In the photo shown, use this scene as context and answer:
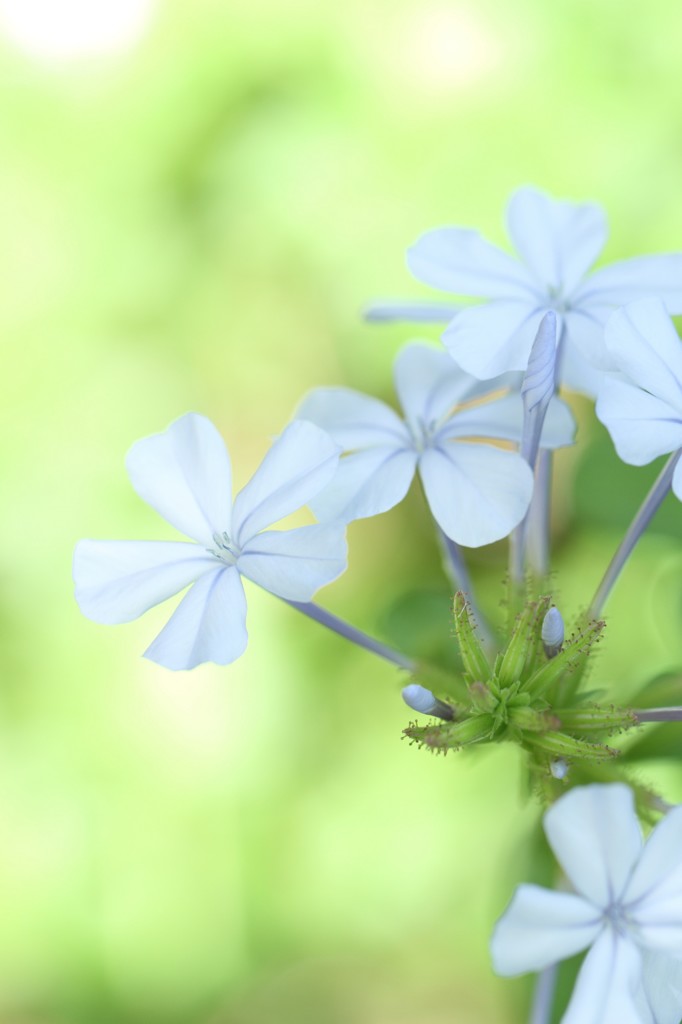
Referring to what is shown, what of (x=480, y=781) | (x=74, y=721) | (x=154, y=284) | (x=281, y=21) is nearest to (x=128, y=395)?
(x=154, y=284)

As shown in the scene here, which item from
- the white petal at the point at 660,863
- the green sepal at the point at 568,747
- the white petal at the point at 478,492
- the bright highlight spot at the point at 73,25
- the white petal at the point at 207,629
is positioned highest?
the bright highlight spot at the point at 73,25

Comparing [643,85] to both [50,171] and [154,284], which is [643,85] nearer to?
[154,284]

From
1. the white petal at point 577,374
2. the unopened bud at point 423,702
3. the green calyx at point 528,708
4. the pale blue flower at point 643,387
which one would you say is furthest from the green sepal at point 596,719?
the white petal at point 577,374

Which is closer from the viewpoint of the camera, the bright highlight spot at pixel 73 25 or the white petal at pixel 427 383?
the white petal at pixel 427 383

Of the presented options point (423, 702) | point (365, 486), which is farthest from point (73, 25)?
point (423, 702)

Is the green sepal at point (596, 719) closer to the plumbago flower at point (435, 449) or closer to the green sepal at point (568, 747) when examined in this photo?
the green sepal at point (568, 747)

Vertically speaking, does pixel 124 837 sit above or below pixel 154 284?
below
